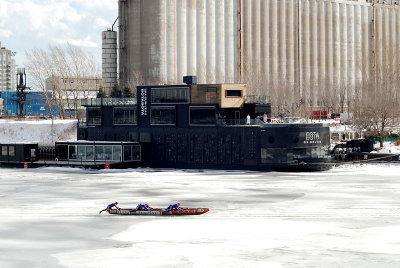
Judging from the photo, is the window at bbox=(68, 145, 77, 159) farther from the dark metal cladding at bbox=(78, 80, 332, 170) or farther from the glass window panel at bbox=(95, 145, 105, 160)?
the dark metal cladding at bbox=(78, 80, 332, 170)

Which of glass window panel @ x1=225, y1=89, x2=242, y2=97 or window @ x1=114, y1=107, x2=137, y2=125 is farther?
window @ x1=114, y1=107, x2=137, y2=125

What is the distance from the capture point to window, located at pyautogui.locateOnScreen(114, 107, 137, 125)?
93.4 metres

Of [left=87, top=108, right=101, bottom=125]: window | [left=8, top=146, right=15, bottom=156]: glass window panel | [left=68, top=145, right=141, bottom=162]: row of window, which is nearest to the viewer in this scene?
[left=68, top=145, right=141, bottom=162]: row of window

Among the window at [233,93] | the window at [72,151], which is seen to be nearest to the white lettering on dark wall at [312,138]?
the window at [233,93]

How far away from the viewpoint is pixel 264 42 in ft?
556

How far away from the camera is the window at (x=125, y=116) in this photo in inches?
3679

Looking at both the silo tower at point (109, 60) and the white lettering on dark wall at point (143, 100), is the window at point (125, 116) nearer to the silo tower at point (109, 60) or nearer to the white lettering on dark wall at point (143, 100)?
the white lettering on dark wall at point (143, 100)

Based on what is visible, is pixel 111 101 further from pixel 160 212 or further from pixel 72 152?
pixel 160 212

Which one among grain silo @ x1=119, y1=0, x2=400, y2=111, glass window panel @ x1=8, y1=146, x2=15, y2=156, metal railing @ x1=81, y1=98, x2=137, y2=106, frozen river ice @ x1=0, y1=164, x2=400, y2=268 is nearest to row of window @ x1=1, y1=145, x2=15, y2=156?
glass window panel @ x1=8, y1=146, x2=15, y2=156

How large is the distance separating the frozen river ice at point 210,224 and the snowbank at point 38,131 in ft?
186

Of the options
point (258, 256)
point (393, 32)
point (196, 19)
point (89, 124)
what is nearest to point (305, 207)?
point (258, 256)

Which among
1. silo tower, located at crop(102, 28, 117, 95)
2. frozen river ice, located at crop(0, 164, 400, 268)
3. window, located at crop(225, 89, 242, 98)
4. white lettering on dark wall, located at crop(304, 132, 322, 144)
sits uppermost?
silo tower, located at crop(102, 28, 117, 95)

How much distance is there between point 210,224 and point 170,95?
45889 mm

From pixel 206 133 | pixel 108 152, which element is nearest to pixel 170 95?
pixel 206 133
